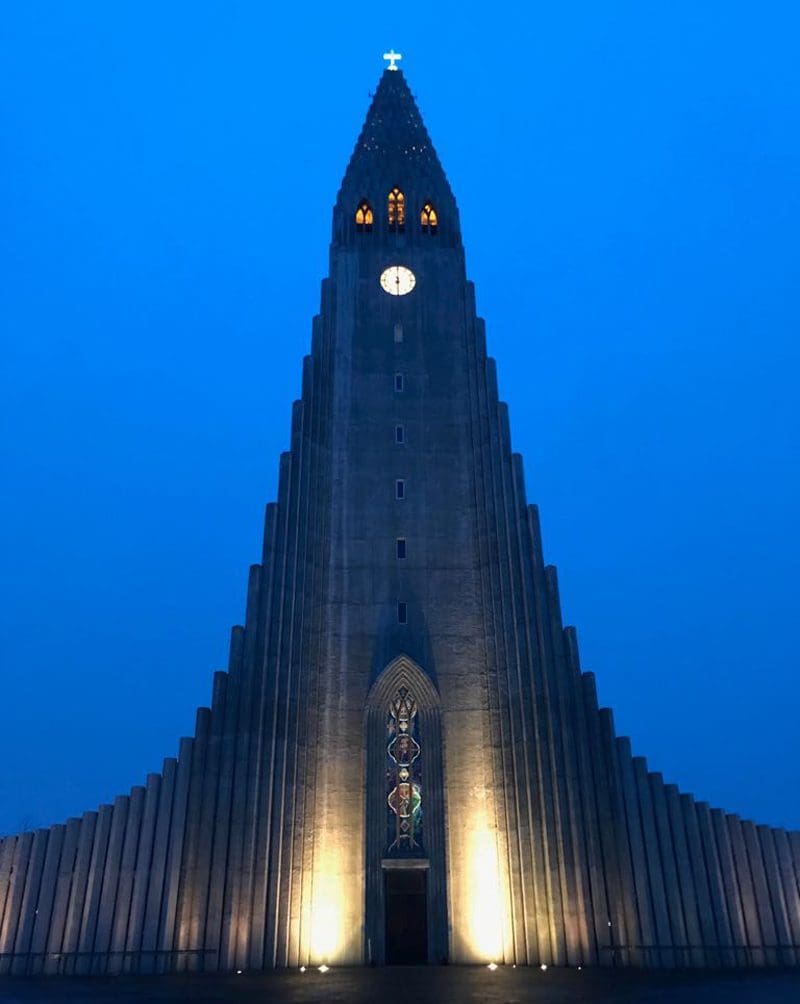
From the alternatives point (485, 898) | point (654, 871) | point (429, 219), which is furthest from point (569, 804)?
point (429, 219)

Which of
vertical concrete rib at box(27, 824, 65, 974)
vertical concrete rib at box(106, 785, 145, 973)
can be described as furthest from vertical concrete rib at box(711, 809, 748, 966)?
vertical concrete rib at box(27, 824, 65, 974)

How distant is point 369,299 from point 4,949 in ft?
73.8

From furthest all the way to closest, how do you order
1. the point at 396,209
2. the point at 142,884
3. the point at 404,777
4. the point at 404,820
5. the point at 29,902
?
1. the point at 396,209
2. the point at 404,777
3. the point at 404,820
4. the point at 29,902
5. the point at 142,884

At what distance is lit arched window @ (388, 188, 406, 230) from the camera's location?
3234 cm

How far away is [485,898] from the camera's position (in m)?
23.3

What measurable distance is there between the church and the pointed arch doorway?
0.06 m

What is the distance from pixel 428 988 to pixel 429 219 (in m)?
25.6

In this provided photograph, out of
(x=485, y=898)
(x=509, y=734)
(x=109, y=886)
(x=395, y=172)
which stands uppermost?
(x=395, y=172)

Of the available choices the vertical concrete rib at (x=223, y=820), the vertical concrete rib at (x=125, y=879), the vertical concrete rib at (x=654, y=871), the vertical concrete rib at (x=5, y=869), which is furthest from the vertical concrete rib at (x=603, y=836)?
the vertical concrete rib at (x=5, y=869)

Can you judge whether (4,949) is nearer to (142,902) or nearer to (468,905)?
(142,902)

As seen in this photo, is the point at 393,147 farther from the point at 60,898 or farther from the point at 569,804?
the point at 60,898

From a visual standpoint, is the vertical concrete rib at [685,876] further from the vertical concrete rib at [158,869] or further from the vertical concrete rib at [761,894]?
the vertical concrete rib at [158,869]

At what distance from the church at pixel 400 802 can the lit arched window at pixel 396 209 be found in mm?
8684

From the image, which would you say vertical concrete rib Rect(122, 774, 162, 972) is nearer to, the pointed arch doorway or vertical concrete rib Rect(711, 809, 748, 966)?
the pointed arch doorway
